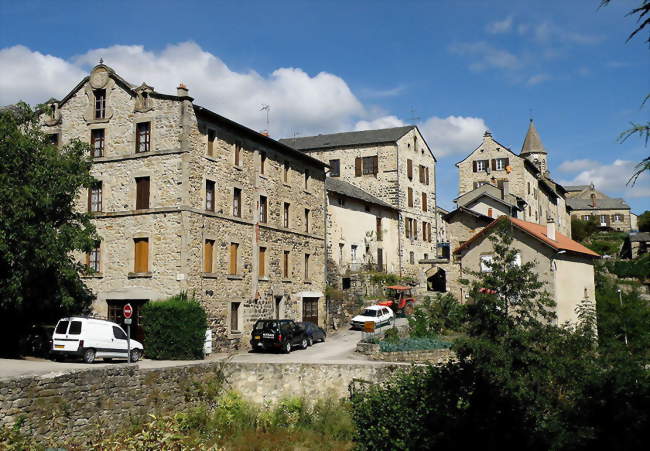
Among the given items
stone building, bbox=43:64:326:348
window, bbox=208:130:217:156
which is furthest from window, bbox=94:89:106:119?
window, bbox=208:130:217:156

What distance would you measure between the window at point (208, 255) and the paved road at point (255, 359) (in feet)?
12.6

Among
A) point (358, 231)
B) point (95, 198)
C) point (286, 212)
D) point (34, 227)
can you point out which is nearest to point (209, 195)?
point (95, 198)

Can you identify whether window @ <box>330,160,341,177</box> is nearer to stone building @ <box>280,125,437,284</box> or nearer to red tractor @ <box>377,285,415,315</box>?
stone building @ <box>280,125,437,284</box>

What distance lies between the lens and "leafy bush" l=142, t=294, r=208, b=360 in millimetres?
24625

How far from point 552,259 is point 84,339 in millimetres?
21319

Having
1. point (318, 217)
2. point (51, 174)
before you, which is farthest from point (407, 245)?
point (51, 174)

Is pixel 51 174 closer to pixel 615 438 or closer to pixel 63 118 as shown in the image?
pixel 63 118

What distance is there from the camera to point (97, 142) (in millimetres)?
28234

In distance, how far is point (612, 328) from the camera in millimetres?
33094

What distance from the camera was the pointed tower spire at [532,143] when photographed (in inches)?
3322

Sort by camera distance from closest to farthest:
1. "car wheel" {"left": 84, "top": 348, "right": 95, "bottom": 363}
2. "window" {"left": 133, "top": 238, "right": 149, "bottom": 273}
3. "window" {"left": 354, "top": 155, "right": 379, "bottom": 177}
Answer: "car wheel" {"left": 84, "top": 348, "right": 95, "bottom": 363}, "window" {"left": 133, "top": 238, "right": 149, "bottom": 273}, "window" {"left": 354, "top": 155, "right": 379, "bottom": 177}

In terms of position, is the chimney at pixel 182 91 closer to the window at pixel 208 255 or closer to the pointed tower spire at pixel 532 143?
the window at pixel 208 255

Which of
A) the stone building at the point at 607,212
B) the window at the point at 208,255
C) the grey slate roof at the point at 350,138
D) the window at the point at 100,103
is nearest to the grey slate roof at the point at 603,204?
the stone building at the point at 607,212

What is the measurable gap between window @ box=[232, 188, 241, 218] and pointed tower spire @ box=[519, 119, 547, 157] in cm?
6358
